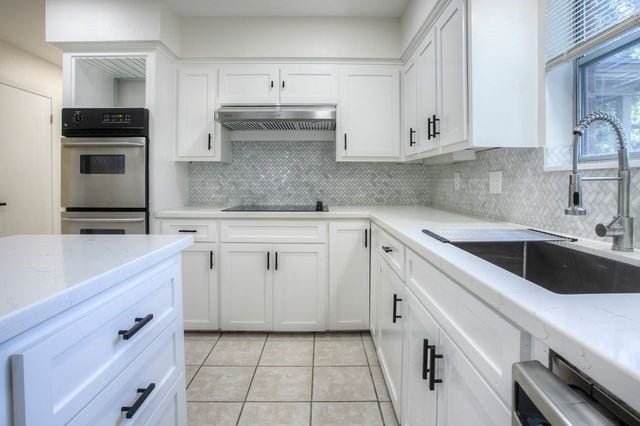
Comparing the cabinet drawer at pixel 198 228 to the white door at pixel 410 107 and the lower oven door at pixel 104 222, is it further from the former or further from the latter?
the white door at pixel 410 107

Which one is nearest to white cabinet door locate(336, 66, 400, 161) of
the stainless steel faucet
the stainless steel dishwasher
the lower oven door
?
the lower oven door

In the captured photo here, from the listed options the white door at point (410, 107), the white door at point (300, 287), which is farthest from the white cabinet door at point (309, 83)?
the white door at point (300, 287)

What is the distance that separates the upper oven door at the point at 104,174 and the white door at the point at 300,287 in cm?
107

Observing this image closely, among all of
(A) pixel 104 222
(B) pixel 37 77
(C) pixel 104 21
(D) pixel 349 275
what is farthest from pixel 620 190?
(B) pixel 37 77

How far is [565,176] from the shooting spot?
140 cm

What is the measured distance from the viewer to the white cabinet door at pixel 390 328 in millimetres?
1562

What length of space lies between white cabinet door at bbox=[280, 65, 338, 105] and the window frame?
1.63 m

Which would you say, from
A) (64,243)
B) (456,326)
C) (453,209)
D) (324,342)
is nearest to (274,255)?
(324,342)

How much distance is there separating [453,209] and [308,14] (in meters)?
1.81

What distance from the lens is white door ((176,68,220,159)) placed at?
277 centimetres

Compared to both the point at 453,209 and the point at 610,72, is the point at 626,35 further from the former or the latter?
the point at 453,209

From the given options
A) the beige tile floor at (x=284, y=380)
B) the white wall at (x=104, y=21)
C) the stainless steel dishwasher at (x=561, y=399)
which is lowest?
the beige tile floor at (x=284, y=380)

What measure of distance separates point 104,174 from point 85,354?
2.09 metres

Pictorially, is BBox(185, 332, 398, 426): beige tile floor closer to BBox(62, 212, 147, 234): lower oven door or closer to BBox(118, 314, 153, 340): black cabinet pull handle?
BBox(62, 212, 147, 234): lower oven door
